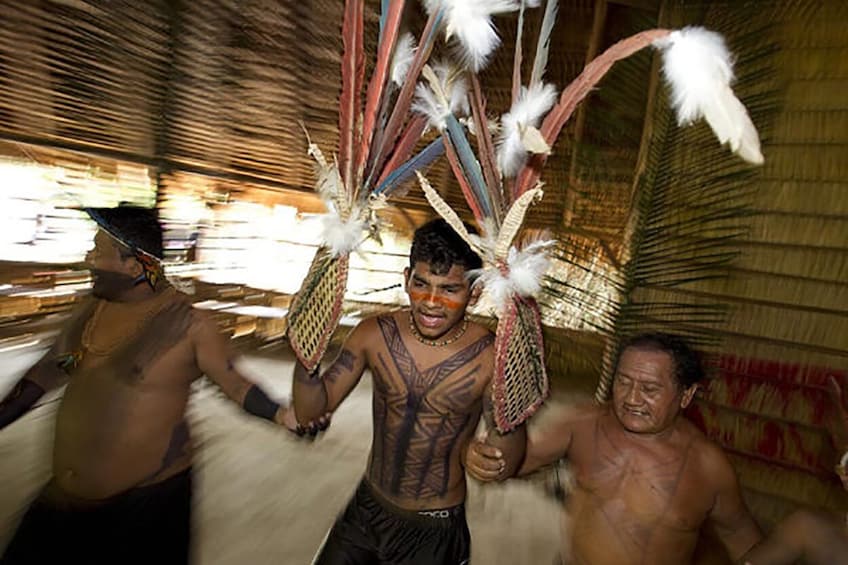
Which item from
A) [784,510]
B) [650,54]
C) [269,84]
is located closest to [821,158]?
[650,54]

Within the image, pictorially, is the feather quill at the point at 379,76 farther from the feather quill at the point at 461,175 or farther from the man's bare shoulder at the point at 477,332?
the man's bare shoulder at the point at 477,332

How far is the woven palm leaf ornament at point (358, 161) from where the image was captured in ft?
4.36

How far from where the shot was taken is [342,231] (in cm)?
143

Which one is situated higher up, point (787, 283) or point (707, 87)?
point (707, 87)

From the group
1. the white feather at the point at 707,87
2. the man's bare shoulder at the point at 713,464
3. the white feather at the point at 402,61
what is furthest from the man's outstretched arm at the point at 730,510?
the white feather at the point at 402,61

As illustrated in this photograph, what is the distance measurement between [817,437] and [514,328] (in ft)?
8.70

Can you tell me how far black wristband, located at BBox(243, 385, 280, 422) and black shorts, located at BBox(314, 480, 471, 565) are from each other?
1.62ft

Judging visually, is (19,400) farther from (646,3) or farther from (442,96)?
(646,3)

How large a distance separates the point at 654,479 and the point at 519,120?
1.35 metres

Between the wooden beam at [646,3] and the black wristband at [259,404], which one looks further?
the wooden beam at [646,3]

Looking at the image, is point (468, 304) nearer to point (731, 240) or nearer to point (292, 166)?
point (731, 240)

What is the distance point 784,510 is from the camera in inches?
123

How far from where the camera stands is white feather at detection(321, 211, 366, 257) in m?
1.43

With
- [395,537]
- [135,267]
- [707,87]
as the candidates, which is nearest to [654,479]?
[395,537]
